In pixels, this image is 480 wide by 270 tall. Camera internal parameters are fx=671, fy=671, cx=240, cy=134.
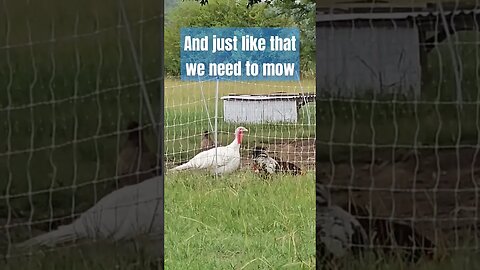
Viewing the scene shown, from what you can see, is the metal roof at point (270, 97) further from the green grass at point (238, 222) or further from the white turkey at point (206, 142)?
the green grass at point (238, 222)

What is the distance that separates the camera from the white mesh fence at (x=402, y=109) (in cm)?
127

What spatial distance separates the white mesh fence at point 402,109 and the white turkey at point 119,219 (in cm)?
34

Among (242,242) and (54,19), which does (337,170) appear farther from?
(242,242)

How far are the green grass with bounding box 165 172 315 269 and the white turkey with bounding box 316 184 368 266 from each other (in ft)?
6.02

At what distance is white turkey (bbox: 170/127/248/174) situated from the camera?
379 cm

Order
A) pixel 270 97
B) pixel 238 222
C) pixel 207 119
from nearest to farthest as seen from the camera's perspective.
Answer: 1. pixel 238 222
2. pixel 270 97
3. pixel 207 119

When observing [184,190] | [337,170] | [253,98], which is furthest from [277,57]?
[337,170]

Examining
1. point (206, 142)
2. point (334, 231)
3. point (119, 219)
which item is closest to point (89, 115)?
point (119, 219)

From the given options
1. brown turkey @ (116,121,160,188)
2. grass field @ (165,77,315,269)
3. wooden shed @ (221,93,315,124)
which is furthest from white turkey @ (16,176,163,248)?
wooden shed @ (221,93,315,124)

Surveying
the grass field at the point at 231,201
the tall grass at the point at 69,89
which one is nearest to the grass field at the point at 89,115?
the tall grass at the point at 69,89

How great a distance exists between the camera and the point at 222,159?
382cm

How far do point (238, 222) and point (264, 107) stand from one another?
0.66 m

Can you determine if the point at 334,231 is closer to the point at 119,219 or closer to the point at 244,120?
the point at 119,219

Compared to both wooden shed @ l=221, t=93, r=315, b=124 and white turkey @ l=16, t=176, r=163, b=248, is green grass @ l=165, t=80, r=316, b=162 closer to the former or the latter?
wooden shed @ l=221, t=93, r=315, b=124
